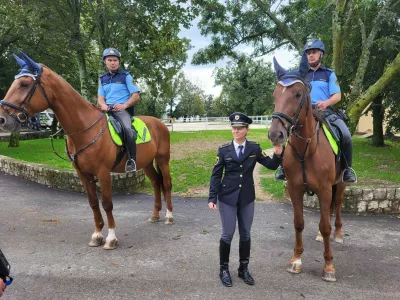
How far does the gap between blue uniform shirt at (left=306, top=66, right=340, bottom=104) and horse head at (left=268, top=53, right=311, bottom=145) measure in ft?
3.54

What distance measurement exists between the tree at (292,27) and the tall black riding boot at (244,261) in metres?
6.43

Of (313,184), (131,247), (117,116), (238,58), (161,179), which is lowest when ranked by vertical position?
(131,247)

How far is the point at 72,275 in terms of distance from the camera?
409cm

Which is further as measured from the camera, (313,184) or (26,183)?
(26,183)

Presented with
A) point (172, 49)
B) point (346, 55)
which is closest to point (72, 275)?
point (172, 49)

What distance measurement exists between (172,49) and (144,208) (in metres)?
10.2

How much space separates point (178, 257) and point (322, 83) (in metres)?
3.25

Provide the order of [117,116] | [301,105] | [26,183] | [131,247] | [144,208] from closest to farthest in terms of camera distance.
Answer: [301,105] → [131,247] → [117,116] → [144,208] → [26,183]

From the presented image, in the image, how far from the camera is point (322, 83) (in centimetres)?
458

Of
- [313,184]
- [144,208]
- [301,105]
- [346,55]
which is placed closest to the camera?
[301,105]

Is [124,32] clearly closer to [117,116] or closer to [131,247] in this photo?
[117,116]

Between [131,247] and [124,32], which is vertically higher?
[124,32]

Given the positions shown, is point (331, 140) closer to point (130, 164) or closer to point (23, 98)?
point (130, 164)

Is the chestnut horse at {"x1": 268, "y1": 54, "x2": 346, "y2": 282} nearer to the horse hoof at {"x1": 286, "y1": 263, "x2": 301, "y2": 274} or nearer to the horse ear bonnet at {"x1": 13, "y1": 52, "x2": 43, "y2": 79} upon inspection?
the horse hoof at {"x1": 286, "y1": 263, "x2": 301, "y2": 274}
